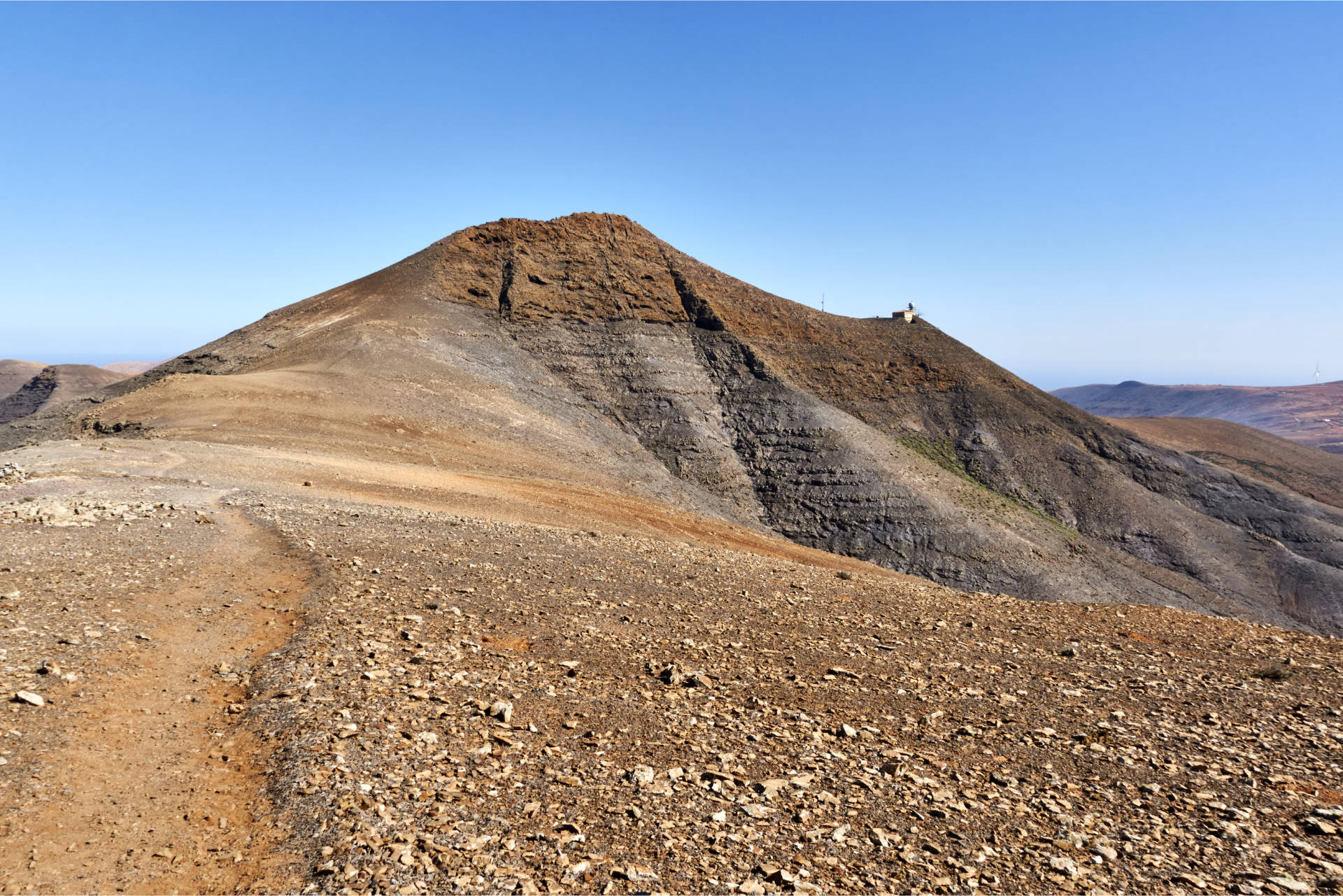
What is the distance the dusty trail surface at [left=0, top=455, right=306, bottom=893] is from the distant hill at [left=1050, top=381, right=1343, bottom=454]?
182m

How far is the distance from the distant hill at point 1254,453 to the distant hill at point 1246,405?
94.4 m

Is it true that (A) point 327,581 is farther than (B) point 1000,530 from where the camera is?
No

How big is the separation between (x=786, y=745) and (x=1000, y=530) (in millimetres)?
29615

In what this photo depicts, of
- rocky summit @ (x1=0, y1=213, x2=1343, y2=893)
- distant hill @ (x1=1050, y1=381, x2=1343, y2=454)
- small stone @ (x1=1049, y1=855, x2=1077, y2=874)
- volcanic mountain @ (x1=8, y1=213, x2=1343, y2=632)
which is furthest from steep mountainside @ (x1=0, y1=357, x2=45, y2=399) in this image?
distant hill @ (x1=1050, y1=381, x2=1343, y2=454)

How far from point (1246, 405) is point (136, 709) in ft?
720

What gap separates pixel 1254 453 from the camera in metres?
68.7

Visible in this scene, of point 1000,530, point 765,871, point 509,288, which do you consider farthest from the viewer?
point 509,288

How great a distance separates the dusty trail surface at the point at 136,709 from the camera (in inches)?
189

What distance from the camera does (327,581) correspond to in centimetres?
1037

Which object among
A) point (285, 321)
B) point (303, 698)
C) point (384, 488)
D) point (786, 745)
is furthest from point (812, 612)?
point (285, 321)

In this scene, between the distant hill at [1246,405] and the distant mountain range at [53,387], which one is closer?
the distant mountain range at [53,387]

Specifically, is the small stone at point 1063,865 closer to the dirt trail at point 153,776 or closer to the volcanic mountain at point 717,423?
the dirt trail at point 153,776

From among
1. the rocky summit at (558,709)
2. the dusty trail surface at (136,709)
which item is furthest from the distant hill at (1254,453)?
the dusty trail surface at (136,709)

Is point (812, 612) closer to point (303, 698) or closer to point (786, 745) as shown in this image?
point (786, 745)
